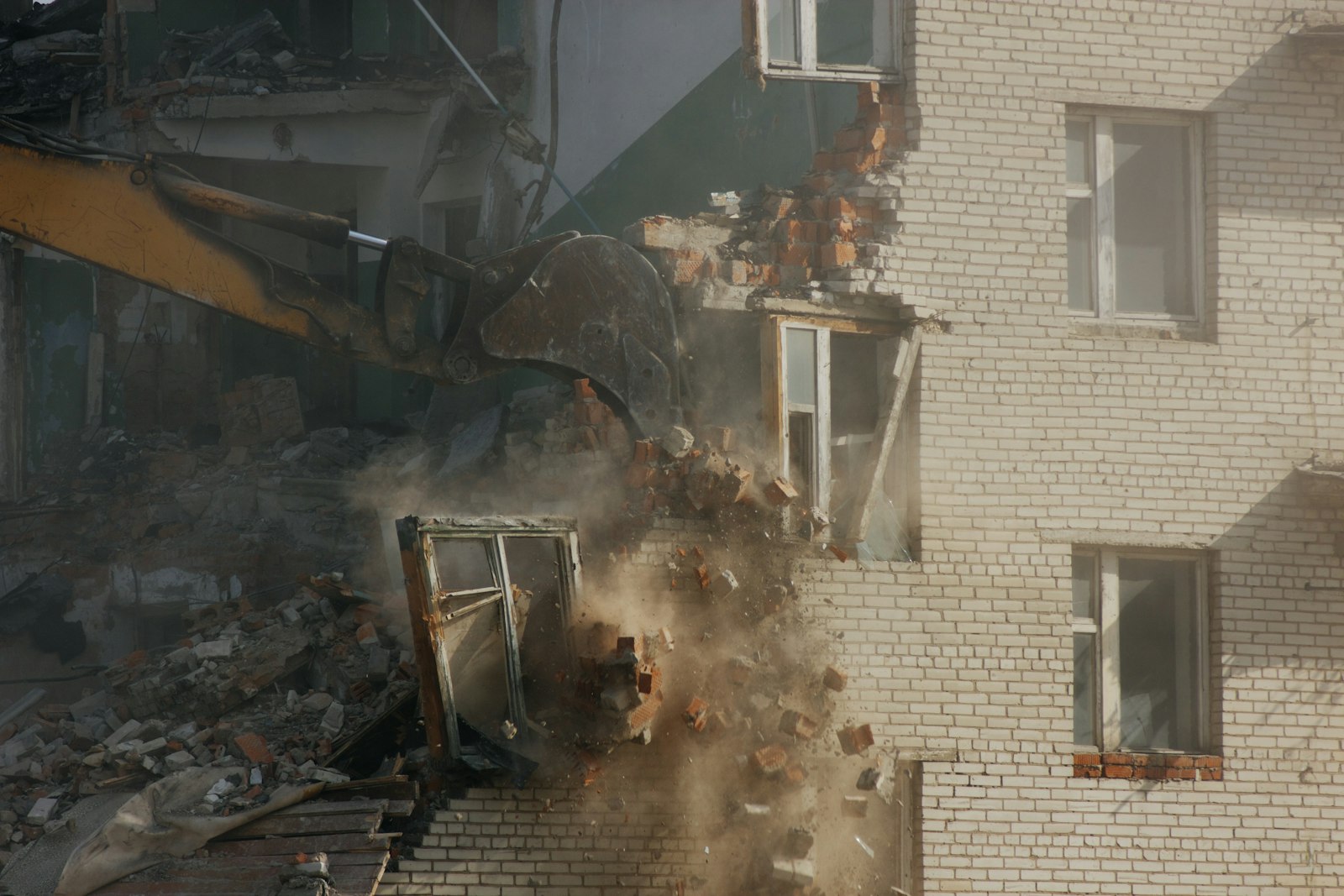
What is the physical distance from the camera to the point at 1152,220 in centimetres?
850

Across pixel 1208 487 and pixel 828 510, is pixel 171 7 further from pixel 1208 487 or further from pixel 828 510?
pixel 1208 487

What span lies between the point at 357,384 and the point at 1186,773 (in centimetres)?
963

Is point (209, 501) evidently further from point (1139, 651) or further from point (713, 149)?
point (1139, 651)

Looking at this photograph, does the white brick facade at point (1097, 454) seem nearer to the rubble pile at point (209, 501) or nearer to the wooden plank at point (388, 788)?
the wooden plank at point (388, 788)

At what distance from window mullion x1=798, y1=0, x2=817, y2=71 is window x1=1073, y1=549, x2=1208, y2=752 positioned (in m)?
3.42

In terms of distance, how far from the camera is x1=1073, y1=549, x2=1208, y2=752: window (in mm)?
8117

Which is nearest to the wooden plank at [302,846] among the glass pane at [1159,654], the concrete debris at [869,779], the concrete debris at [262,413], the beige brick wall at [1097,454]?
the concrete debris at [869,779]

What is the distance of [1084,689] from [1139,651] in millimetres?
434

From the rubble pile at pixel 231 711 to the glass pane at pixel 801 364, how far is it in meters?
2.77

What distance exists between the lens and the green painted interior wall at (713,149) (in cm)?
1040

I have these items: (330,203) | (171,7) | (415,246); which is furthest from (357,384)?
(415,246)

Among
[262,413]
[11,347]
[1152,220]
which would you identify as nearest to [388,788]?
[1152,220]

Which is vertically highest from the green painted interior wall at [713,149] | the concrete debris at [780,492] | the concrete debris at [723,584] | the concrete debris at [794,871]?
the green painted interior wall at [713,149]

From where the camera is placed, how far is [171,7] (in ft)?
48.0
